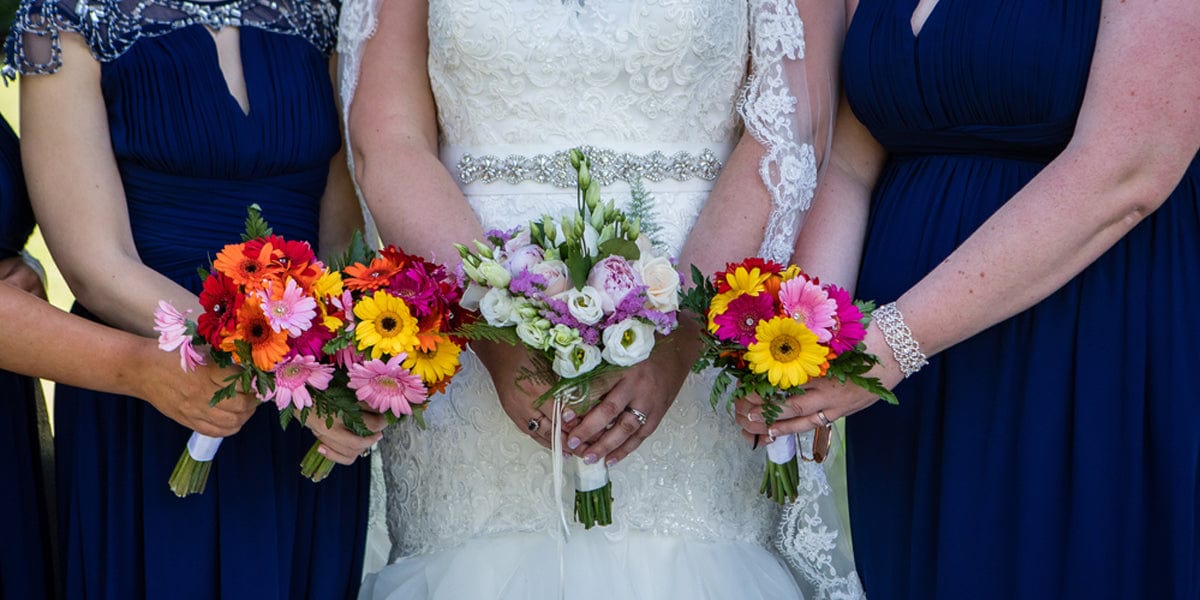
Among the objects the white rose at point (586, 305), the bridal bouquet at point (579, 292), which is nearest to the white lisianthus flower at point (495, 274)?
the bridal bouquet at point (579, 292)

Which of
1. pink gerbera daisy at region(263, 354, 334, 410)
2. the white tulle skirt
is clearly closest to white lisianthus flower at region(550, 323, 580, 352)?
pink gerbera daisy at region(263, 354, 334, 410)

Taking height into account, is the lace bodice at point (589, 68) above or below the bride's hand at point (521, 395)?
above

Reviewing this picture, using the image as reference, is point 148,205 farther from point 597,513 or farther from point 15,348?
point 597,513

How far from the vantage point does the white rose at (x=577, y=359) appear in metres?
2.70

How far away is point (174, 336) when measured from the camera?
2758 mm

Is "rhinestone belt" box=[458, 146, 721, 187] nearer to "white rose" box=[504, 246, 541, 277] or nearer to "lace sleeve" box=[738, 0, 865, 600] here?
"lace sleeve" box=[738, 0, 865, 600]

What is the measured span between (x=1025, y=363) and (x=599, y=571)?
3.71 feet

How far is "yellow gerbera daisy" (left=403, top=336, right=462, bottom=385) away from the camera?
279 centimetres

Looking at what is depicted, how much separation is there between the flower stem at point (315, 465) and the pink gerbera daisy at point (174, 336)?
424 mm

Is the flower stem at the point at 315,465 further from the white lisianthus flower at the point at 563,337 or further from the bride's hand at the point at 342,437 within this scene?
the white lisianthus flower at the point at 563,337

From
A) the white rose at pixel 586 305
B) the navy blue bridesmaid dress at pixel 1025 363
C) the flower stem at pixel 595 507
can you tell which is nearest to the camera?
the white rose at pixel 586 305

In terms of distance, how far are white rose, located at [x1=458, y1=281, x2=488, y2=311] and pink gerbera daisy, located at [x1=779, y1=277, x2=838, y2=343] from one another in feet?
2.10

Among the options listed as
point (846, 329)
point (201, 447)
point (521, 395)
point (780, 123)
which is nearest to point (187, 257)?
point (201, 447)

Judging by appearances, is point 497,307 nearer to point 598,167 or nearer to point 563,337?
point 563,337
